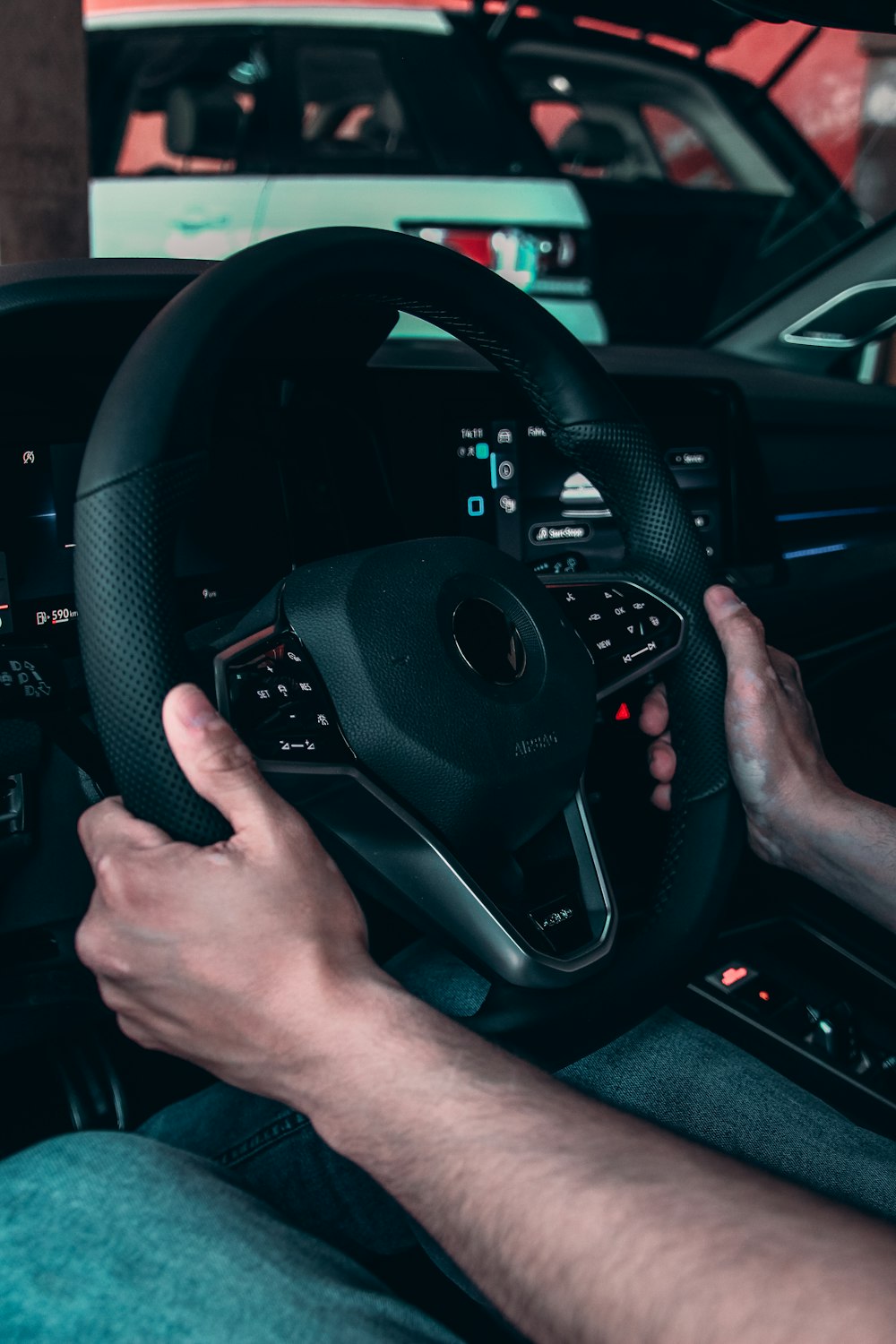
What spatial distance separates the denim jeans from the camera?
→ 53 cm

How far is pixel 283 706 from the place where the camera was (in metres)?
0.76

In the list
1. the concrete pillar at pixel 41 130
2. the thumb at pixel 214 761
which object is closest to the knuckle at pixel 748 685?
the thumb at pixel 214 761

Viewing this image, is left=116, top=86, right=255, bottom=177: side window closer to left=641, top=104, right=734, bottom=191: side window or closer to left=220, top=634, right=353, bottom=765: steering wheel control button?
left=641, top=104, right=734, bottom=191: side window

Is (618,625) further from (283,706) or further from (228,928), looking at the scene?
(228,928)

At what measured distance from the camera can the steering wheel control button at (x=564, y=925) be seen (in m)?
0.82

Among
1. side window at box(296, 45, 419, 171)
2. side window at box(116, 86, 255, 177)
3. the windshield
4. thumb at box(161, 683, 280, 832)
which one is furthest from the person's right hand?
side window at box(116, 86, 255, 177)

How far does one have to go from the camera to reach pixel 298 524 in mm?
1132

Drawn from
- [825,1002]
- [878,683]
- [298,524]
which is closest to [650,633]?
[298,524]

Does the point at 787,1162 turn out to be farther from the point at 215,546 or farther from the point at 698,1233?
the point at 215,546

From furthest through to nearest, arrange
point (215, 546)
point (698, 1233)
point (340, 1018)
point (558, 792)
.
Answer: point (215, 546) → point (558, 792) → point (340, 1018) → point (698, 1233)

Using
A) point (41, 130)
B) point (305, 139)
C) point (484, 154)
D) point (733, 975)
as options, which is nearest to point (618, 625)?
point (733, 975)

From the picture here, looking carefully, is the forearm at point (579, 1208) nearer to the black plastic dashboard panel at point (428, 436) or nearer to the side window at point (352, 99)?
the black plastic dashboard panel at point (428, 436)

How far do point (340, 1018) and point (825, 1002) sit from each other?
30.7 inches

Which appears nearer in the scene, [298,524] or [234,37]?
[298,524]
